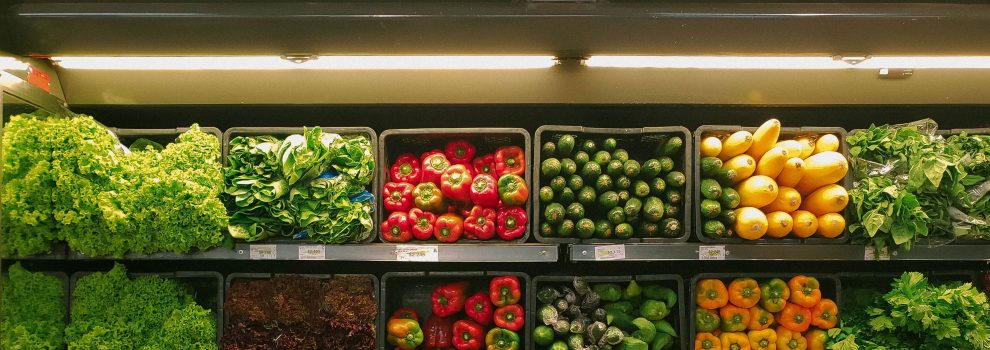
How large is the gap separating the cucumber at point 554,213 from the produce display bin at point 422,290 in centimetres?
38

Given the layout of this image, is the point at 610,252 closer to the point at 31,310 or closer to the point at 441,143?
the point at 441,143

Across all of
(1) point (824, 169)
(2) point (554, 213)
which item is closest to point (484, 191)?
(2) point (554, 213)

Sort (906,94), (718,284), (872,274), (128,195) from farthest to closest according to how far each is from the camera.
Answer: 1. (906,94)
2. (872,274)
3. (718,284)
4. (128,195)

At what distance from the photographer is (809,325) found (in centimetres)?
281

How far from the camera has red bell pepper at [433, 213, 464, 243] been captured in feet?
8.59

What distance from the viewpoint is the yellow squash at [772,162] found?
257cm

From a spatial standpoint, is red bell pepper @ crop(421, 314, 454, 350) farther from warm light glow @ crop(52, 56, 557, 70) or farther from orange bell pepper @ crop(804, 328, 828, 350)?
orange bell pepper @ crop(804, 328, 828, 350)

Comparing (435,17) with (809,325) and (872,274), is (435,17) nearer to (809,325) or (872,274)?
(809,325)

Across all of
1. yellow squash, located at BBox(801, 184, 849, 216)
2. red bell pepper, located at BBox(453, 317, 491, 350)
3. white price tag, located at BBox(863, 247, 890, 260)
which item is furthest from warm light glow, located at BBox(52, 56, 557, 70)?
white price tag, located at BBox(863, 247, 890, 260)

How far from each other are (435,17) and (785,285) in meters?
2.21

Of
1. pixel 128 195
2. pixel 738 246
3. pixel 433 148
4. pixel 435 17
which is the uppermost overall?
pixel 435 17

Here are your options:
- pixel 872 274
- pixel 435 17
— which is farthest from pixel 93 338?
pixel 872 274

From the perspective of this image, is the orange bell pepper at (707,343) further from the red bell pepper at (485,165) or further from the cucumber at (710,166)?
the red bell pepper at (485,165)

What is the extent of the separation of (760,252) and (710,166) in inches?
18.6
